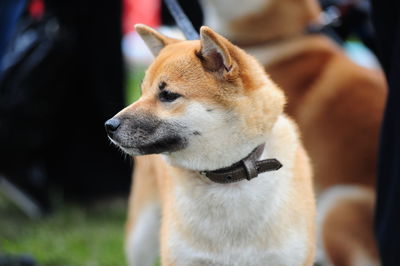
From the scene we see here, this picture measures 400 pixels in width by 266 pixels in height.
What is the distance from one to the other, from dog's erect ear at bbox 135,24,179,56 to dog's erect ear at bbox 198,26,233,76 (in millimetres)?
316

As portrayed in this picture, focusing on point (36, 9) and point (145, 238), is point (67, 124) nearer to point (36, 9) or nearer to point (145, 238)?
point (36, 9)

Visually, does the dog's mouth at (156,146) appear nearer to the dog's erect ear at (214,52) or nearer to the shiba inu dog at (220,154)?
the shiba inu dog at (220,154)

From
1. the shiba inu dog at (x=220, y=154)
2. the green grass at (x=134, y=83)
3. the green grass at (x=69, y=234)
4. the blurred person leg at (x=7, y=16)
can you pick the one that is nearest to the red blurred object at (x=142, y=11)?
the green grass at (x=134, y=83)

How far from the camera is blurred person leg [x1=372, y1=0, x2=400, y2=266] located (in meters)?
2.90

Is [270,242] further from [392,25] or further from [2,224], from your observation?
[2,224]

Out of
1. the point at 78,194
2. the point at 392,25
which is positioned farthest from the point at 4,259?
the point at 392,25

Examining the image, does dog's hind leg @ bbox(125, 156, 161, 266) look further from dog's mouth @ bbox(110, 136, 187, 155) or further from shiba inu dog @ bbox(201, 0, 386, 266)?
shiba inu dog @ bbox(201, 0, 386, 266)

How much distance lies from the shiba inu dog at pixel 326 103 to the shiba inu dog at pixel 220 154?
112cm

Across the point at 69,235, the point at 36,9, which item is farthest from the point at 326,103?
the point at 36,9

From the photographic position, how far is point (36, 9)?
5.69 m

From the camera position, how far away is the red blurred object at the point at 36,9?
502 centimetres

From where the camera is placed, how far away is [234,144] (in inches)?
90.0

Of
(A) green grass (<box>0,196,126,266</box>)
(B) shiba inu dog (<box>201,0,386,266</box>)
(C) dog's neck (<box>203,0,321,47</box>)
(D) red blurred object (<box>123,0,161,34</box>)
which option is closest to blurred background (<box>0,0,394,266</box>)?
(A) green grass (<box>0,196,126,266</box>)

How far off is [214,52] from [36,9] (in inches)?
150
